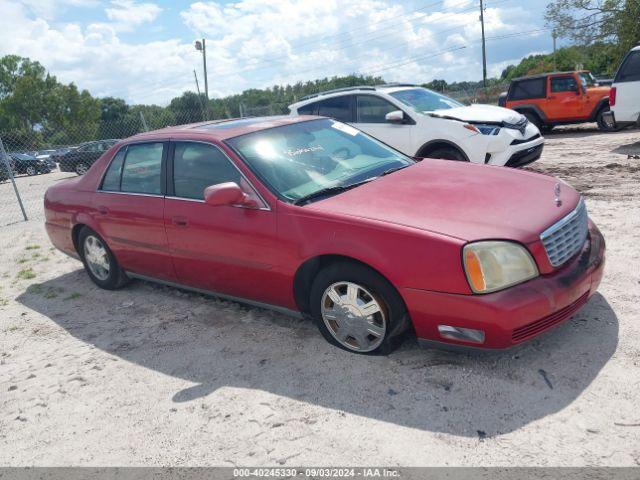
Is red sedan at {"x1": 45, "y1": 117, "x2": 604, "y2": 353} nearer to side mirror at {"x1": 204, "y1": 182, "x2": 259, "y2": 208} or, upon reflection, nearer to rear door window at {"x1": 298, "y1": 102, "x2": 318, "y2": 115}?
side mirror at {"x1": 204, "y1": 182, "x2": 259, "y2": 208}

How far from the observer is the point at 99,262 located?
5.41 m

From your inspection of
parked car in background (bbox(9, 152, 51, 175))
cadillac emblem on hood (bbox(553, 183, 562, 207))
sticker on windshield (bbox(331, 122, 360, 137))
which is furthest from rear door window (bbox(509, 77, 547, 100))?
parked car in background (bbox(9, 152, 51, 175))

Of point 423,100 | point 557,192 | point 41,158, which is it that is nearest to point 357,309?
point 557,192

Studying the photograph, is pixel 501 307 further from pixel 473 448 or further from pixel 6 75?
pixel 6 75

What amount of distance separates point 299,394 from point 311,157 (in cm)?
181

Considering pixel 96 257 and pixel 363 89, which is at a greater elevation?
pixel 363 89

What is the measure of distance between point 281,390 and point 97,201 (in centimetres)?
297

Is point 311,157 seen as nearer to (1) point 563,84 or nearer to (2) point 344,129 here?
(2) point 344,129

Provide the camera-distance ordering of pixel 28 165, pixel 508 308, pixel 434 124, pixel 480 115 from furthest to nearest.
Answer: pixel 28 165 < pixel 480 115 < pixel 434 124 < pixel 508 308

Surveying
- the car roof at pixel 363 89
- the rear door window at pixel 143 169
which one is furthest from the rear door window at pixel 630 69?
the rear door window at pixel 143 169

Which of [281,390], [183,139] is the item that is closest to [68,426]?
[281,390]

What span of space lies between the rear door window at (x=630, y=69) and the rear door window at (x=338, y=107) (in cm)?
597

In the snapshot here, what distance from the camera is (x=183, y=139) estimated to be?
175 inches

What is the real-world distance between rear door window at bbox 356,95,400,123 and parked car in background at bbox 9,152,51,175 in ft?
73.7
